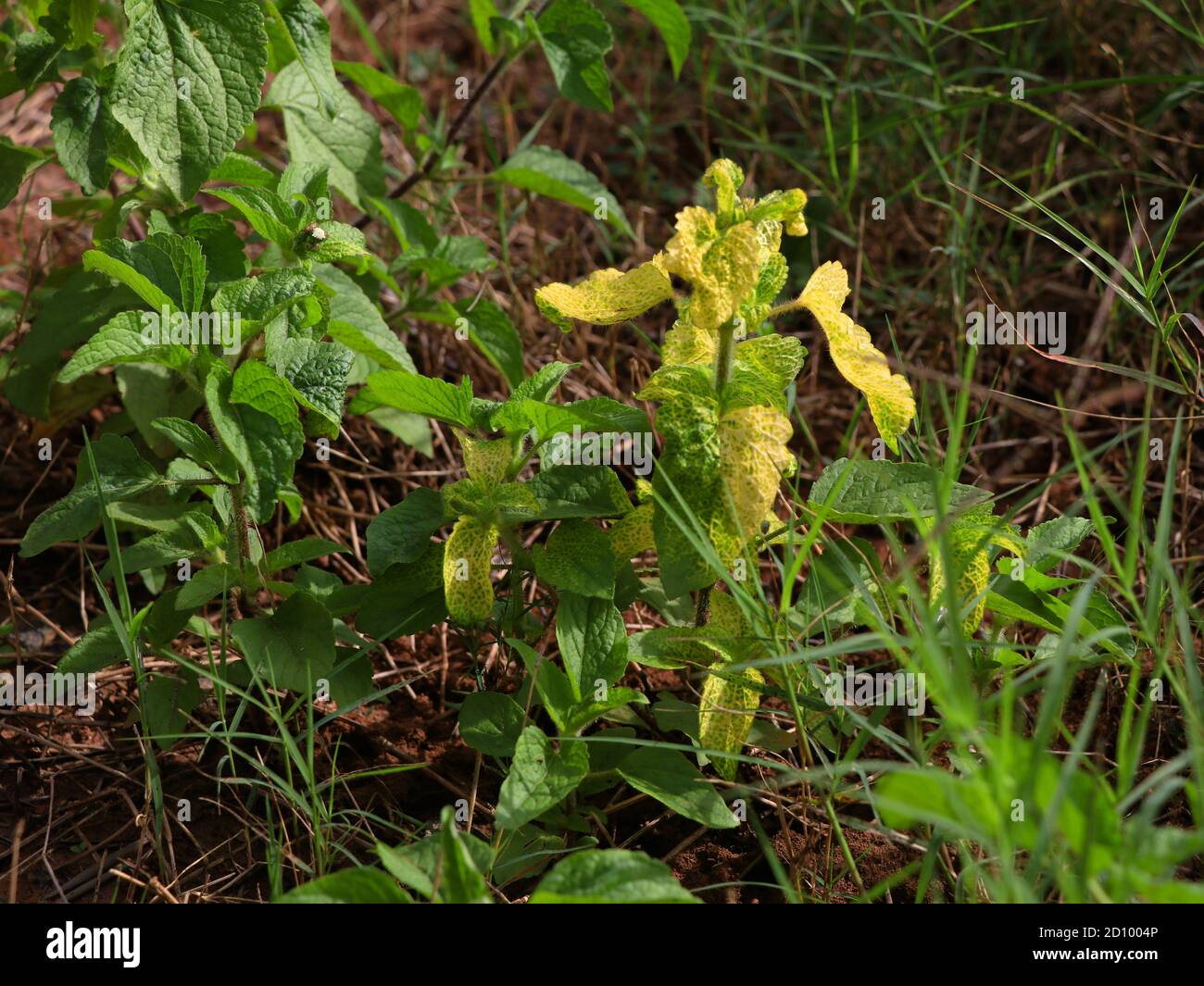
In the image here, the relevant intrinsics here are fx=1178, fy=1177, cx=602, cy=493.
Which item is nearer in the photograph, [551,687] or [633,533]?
[551,687]

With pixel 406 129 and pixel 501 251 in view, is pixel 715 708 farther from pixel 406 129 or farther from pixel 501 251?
pixel 501 251

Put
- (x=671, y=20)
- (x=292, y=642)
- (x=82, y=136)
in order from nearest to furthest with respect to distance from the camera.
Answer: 1. (x=292, y=642)
2. (x=82, y=136)
3. (x=671, y=20)

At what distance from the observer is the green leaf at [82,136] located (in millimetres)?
1934

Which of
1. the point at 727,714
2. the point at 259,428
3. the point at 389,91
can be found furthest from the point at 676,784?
the point at 389,91

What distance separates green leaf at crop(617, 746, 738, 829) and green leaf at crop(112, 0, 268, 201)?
1.15m

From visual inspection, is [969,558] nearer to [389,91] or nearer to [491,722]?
[491,722]

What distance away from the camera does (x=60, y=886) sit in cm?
185

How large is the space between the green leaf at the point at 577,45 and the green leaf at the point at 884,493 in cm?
104

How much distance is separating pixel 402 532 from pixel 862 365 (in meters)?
0.75

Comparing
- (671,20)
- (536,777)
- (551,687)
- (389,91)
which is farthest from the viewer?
(389,91)

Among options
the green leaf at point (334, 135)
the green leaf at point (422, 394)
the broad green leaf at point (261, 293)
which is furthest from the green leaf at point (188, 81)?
the green leaf at point (422, 394)

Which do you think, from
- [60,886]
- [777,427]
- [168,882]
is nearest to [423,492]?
[777,427]

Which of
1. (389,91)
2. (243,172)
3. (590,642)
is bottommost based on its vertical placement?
(590,642)

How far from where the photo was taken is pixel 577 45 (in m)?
2.41
